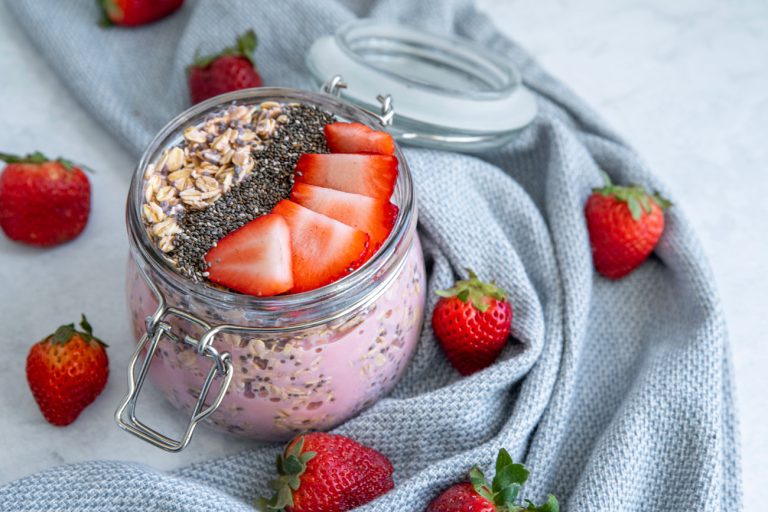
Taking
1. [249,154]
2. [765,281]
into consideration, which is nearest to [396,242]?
[249,154]

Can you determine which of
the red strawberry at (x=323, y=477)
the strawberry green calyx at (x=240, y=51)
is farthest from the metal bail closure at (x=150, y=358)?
the strawberry green calyx at (x=240, y=51)

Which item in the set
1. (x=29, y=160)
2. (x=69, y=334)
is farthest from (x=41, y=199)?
(x=69, y=334)

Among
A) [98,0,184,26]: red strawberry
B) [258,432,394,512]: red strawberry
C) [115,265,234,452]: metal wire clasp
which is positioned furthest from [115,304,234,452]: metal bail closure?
[98,0,184,26]: red strawberry

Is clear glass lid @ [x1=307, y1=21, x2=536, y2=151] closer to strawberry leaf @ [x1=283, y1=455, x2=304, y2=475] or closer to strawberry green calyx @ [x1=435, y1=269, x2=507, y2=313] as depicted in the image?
strawberry green calyx @ [x1=435, y1=269, x2=507, y2=313]

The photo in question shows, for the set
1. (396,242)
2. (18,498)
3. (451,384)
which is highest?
(396,242)

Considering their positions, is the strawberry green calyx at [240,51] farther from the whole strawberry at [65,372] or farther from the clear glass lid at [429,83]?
the whole strawberry at [65,372]

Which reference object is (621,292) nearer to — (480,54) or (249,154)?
(480,54)
